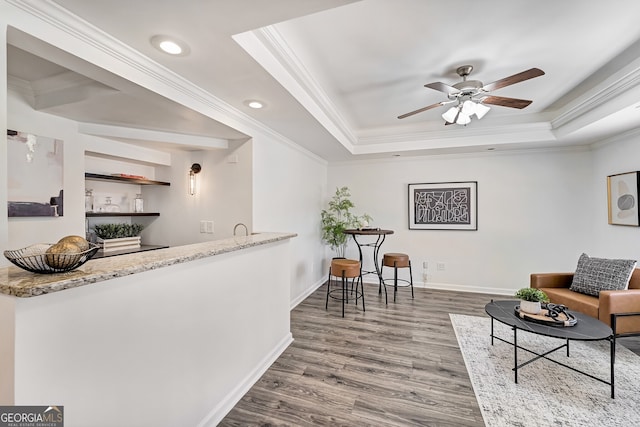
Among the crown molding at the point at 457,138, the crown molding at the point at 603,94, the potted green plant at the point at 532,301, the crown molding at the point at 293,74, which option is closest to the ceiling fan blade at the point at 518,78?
the crown molding at the point at 603,94

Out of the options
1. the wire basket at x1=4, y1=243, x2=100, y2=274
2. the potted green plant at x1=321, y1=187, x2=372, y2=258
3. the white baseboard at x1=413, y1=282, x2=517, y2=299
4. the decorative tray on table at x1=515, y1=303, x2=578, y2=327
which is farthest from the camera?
the potted green plant at x1=321, y1=187, x2=372, y2=258

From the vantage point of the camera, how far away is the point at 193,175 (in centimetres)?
339

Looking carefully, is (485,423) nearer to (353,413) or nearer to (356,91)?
(353,413)

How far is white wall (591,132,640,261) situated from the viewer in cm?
331

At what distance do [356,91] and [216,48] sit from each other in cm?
171

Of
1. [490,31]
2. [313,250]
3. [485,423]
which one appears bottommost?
[485,423]

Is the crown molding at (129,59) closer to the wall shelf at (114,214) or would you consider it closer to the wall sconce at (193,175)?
the wall sconce at (193,175)

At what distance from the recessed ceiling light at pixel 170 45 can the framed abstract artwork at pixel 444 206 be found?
407cm

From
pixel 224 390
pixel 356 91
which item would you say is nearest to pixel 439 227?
pixel 356 91

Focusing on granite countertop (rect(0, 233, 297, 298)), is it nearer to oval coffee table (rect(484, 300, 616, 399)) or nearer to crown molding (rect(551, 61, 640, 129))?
oval coffee table (rect(484, 300, 616, 399))

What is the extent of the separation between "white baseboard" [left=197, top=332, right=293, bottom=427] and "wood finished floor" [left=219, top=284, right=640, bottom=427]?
40 mm

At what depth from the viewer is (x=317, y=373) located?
228 cm

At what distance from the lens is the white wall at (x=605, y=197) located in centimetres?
331

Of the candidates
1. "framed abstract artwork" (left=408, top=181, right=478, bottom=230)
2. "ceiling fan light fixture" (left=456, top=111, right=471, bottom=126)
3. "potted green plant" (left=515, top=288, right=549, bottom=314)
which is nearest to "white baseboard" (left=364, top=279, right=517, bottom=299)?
"framed abstract artwork" (left=408, top=181, right=478, bottom=230)
